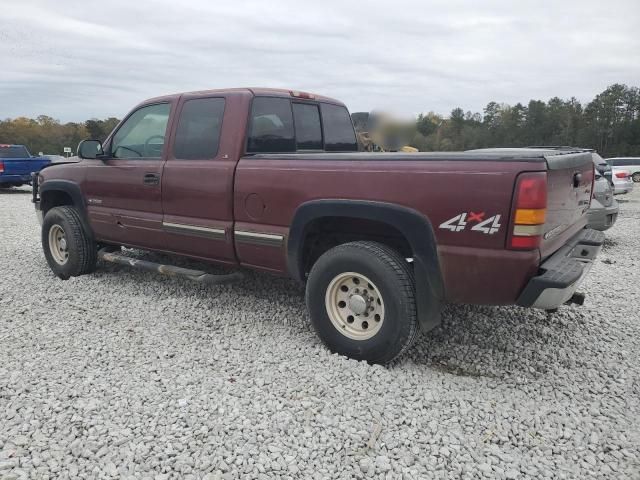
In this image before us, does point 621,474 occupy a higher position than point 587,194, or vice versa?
point 587,194

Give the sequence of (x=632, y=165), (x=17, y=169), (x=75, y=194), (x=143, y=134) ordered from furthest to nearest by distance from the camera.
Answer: (x=632, y=165) → (x=17, y=169) → (x=75, y=194) → (x=143, y=134)

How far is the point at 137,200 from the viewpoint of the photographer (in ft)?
15.3

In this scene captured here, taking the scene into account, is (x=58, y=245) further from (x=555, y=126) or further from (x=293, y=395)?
(x=555, y=126)

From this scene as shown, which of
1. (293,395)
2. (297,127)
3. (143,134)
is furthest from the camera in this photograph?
(143,134)

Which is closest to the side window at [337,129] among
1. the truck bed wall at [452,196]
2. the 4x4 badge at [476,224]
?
the truck bed wall at [452,196]

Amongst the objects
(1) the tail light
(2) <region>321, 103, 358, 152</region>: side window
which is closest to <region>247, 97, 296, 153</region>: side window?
(2) <region>321, 103, 358, 152</region>: side window

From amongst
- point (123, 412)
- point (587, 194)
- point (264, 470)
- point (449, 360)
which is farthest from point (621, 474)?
point (123, 412)

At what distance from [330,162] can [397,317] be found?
113cm

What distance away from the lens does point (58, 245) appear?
5.64m

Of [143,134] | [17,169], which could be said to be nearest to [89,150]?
[143,134]

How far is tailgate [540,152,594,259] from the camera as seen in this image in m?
2.86

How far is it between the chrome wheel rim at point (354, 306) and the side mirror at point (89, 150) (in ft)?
9.98

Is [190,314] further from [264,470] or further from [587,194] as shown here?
[587,194]

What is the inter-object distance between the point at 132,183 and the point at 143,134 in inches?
20.1
